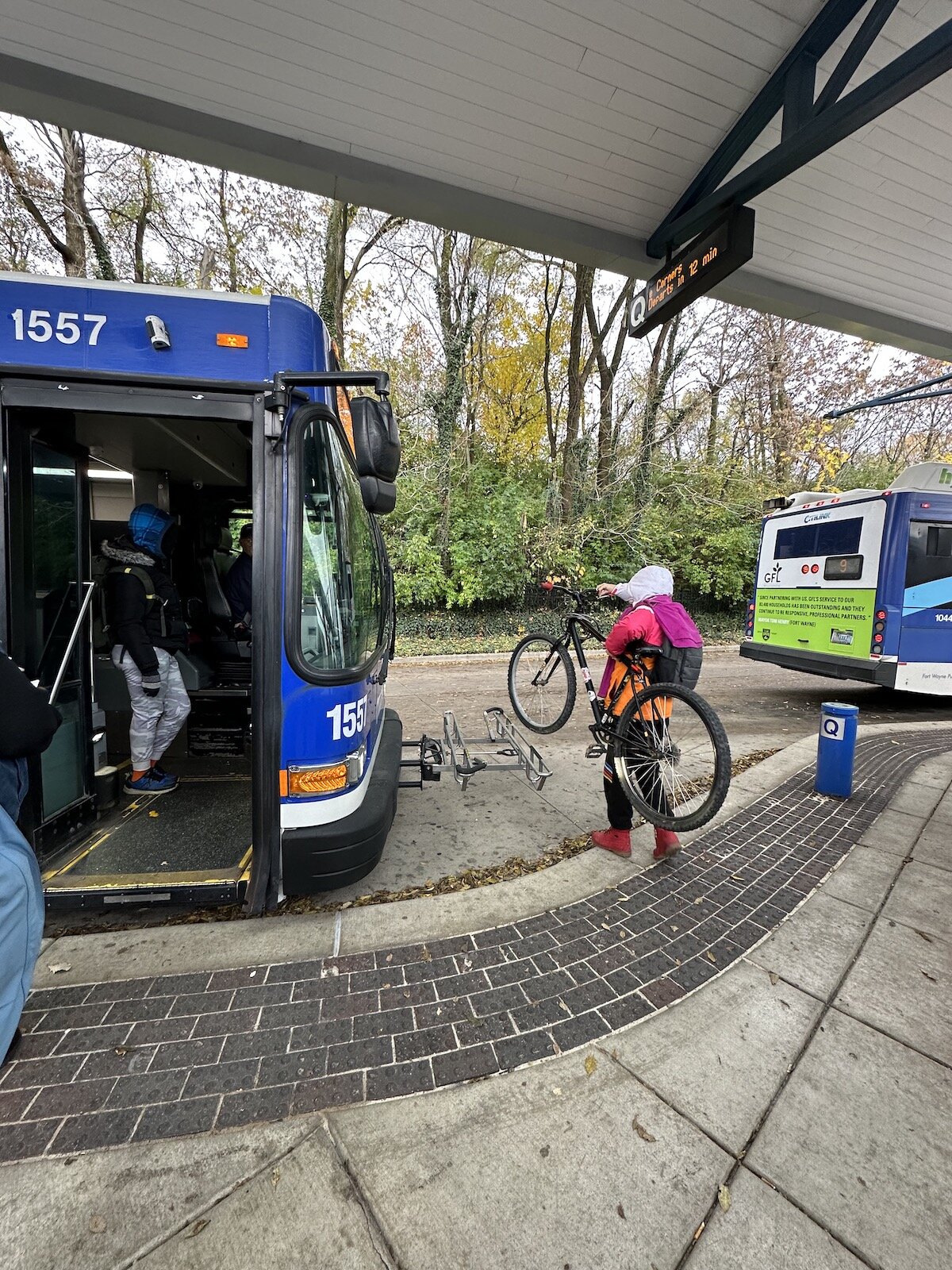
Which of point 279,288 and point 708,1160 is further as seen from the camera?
point 279,288

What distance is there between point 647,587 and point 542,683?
248 cm

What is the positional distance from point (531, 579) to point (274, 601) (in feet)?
39.9

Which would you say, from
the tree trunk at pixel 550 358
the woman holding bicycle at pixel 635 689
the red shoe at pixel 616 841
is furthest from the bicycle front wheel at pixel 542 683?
the tree trunk at pixel 550 358

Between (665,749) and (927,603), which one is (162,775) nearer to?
(665,749)

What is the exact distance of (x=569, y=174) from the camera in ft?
13.7

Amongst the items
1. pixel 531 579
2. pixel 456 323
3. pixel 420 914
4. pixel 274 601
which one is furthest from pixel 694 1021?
pixel 456 323

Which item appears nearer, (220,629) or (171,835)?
(171,835)

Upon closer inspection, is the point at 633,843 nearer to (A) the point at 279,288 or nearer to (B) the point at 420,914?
(B) the point at 420,914

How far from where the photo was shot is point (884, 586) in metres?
7.39

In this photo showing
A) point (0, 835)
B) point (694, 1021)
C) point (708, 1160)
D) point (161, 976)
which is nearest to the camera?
point (708, 1160)

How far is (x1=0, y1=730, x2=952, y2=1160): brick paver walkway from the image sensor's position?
185 cm

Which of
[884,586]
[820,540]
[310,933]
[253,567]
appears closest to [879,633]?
[884,586]

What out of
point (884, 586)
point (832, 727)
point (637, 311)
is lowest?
point (832, 727)

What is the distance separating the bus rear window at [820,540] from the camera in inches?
314
